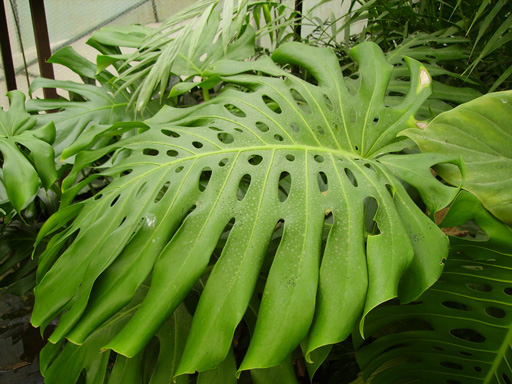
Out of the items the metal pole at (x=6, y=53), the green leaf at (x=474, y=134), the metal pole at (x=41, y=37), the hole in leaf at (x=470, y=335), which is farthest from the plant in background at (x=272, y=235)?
the metal pole at (x=6, y=53)

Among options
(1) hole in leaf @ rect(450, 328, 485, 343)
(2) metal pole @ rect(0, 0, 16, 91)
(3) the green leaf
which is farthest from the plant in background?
(2) metal pole @ rect(0, 0, 16, 91)

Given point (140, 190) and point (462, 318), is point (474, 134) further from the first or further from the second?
point (140, 190)

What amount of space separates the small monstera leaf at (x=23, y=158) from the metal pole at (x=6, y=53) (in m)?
1.09

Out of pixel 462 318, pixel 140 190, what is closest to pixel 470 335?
pixel 462 318

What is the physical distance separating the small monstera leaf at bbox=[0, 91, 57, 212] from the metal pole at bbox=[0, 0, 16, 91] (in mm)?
1085

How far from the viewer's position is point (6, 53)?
1950mm

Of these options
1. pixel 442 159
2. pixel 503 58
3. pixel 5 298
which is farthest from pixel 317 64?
pixel 5 298

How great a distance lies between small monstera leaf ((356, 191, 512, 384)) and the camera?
2.08 feet

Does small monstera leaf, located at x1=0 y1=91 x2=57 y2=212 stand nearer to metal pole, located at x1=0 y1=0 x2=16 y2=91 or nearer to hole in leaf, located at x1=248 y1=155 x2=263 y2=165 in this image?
hole in leaf, located at x1=248 y1=155 x2=263 y2=165

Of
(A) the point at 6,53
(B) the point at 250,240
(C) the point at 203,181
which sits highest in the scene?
(B) the point at 250,240

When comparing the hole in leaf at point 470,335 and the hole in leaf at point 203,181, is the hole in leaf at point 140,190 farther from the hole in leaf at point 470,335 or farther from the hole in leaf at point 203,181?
the hole in leaf at point 470,335

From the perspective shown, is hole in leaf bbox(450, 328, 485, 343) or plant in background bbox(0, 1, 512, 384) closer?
plant in background bbox(0, 1, 512, 384)

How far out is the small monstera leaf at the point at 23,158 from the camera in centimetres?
81

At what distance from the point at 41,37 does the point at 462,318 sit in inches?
75.6
